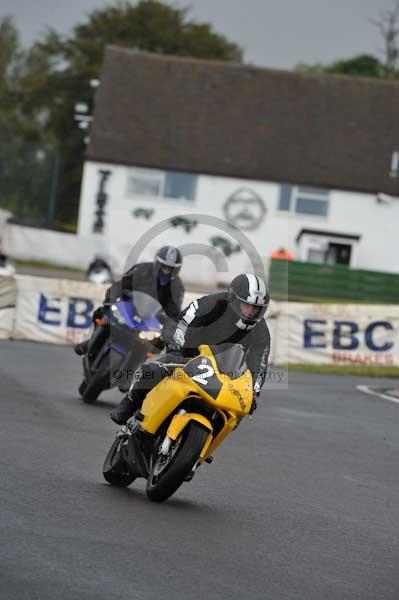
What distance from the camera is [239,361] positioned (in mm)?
8414

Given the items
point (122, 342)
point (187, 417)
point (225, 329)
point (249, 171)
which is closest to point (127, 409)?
point (225, 329)

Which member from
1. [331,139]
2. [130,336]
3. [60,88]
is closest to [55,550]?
[130,336]

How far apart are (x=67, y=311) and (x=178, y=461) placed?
15218mm

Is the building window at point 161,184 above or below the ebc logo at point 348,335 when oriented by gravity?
above

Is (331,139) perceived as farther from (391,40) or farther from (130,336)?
(130,336)

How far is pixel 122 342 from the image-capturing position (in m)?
13.6

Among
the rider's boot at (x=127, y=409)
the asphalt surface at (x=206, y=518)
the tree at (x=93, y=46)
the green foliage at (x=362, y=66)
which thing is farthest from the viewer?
the green foliage at (x=362, y=66)

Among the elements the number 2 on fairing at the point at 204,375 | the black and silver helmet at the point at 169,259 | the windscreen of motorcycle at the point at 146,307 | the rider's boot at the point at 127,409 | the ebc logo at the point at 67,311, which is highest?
the black and silver helmet at the point at 169,259

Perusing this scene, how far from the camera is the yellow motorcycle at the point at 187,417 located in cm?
808

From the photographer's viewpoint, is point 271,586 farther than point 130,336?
No

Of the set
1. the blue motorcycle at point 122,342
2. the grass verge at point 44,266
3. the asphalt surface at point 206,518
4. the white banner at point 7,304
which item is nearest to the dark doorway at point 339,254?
the grass verge at point 44,266

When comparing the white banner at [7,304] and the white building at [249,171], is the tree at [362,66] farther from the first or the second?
the white banner at [7,304]

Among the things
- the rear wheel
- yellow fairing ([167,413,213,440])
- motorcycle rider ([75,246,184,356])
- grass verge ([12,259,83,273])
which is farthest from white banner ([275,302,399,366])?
grass verge ([12,259,83,273])

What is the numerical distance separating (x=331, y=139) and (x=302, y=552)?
46816mm
